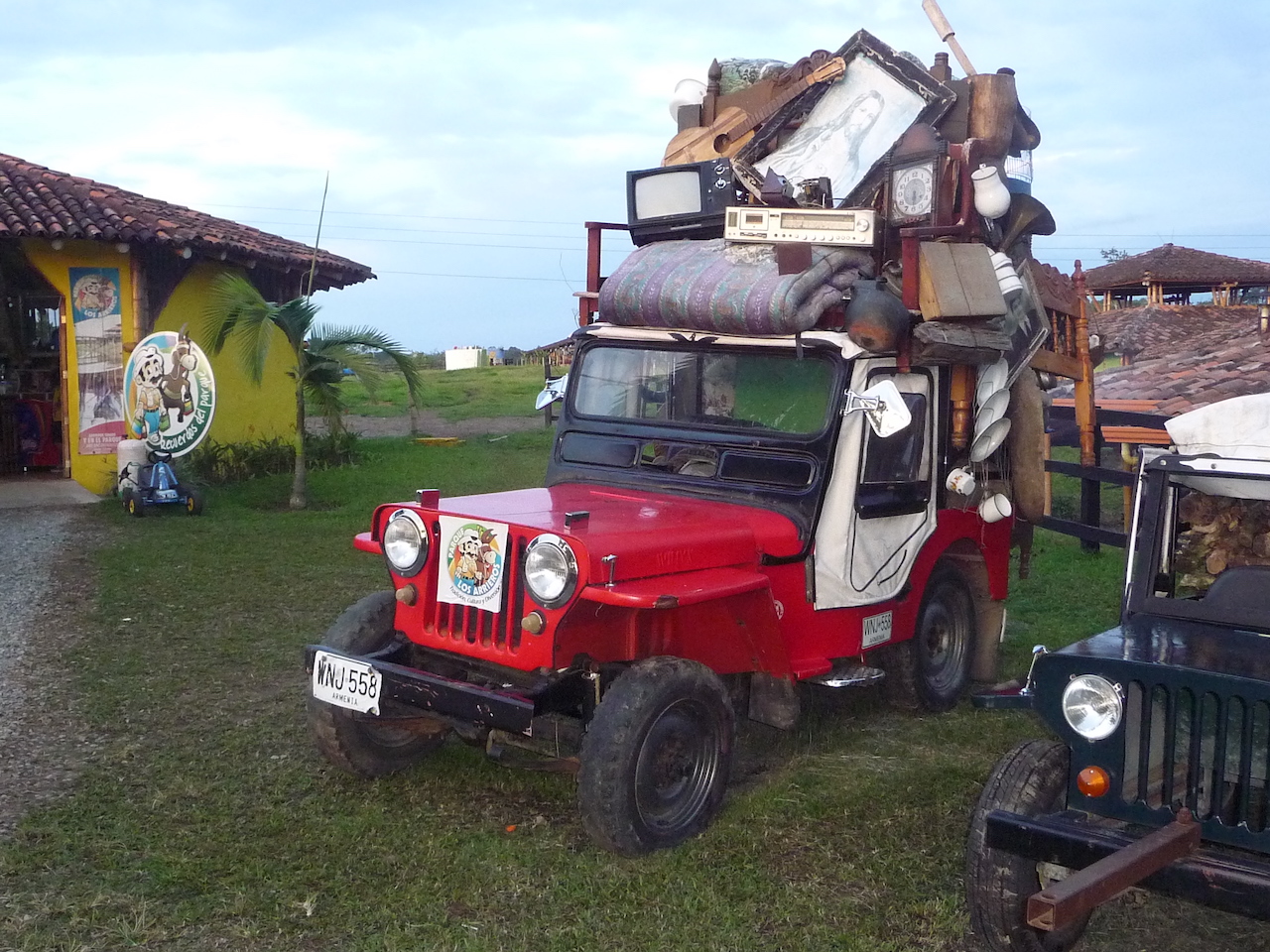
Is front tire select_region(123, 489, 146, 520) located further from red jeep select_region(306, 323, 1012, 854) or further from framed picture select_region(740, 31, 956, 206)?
framed picture select_region(740, 31, 956, 206)

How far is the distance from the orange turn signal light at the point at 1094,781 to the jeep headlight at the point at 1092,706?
0.10 meters

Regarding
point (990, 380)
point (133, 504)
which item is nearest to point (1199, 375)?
point (990, 380)

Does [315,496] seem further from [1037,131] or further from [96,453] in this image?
[1037,131]

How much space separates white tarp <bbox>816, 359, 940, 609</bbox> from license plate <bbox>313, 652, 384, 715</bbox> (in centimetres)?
193

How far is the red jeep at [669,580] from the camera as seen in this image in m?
4.42

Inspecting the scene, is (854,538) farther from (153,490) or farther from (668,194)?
(153,490)

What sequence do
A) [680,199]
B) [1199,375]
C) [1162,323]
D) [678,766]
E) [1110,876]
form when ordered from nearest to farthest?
[1110,876] < [678,766] < [680,199] < [1199,375] < [1162,323]

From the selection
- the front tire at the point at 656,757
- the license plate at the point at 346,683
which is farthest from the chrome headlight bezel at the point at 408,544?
the front tire at the point at 656,757

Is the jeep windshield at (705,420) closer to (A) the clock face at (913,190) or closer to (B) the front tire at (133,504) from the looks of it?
(A) the clock face at (913,190)

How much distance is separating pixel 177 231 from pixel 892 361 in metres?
10.6

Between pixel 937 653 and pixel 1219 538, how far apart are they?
211 centimetres

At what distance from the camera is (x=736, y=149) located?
23.0 ft

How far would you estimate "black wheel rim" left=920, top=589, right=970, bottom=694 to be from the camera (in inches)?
248

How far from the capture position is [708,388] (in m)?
5.74
